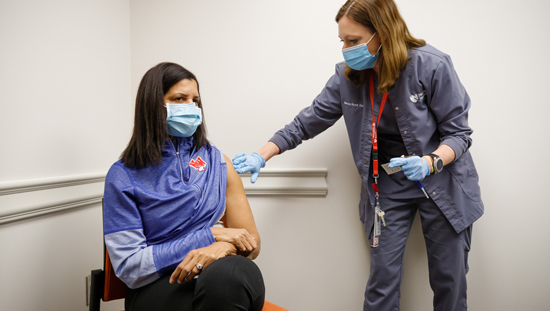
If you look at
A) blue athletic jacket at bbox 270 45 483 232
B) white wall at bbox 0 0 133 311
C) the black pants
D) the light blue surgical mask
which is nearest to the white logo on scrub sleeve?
blue athletic jacket at bbox 270 45 483 232

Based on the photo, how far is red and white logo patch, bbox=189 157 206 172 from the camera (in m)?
1.25

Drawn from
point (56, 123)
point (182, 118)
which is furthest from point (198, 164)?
point (56, 123)

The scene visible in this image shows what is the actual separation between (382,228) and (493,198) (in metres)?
0.63

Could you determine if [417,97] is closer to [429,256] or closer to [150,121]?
[429,256]

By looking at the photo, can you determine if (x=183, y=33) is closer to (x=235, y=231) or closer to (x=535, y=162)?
(x=235, y=231)

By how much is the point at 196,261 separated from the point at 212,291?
5.0 inches

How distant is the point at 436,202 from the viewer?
53.0 inches

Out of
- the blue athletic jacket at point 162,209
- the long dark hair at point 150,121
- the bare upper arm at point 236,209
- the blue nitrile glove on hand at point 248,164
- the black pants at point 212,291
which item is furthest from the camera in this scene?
the blue nitrile glove on hand at point 248,164

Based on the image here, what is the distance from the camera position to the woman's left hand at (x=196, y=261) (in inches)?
38.3

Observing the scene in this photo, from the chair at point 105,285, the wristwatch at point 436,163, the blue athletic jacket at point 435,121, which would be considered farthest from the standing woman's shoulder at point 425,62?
the chair at point 105,285

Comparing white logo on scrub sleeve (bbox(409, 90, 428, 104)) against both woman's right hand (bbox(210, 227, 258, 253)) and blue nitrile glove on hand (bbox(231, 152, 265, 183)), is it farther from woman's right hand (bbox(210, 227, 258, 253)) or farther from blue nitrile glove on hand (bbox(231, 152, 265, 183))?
woman's right hand (bbox(210, 227, 258, 253))

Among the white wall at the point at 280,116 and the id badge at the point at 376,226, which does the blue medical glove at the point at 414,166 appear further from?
the white wall at the point at 280,116

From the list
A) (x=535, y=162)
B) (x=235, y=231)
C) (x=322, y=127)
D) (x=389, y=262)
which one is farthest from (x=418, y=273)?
(x=235, y=231)

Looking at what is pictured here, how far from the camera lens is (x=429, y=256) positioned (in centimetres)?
145
